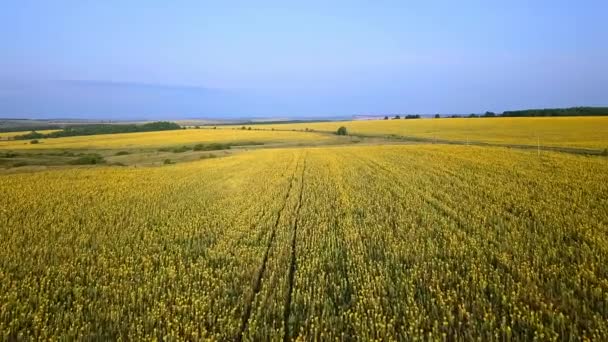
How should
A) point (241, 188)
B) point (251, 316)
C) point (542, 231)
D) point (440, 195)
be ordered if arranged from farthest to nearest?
point (241, 188) → point (440, 195) → point (542, 231) → point (251, 316)

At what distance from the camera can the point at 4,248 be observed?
8828 mm

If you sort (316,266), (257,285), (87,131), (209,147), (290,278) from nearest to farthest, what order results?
(257,285) < (290,278) < (316,266) < (209,147) < (87,131)

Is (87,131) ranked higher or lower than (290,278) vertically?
higher

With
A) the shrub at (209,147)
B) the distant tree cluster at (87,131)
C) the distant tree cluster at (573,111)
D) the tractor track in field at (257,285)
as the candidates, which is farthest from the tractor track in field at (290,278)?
Result: the distant tree cluster at (573,111)

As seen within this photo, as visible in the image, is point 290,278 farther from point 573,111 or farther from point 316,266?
point 573,111

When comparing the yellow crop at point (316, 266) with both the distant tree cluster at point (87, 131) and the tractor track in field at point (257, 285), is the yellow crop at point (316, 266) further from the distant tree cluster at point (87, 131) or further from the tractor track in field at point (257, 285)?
the distant tree cluster at point (87, 131)

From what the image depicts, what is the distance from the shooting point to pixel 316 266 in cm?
713

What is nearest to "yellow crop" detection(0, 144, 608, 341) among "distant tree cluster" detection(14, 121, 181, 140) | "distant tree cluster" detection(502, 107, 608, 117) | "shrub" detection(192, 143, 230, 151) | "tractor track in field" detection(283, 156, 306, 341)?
"tractor track in field" detection(283, 156, 306, 341)

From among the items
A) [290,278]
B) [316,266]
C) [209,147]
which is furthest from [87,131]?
[290,278]

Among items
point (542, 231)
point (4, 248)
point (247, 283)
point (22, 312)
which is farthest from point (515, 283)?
point (4, 248)

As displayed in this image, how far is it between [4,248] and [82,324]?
196 inches

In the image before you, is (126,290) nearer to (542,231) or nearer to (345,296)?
(345,296)

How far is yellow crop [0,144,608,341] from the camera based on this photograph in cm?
509

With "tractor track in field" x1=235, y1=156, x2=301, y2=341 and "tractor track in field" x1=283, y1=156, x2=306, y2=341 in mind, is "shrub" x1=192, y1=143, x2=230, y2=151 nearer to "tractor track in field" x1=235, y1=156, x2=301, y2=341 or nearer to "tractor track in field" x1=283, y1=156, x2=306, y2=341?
"tractor track in field" x1=283, y1=156, x2=306, y2=341
